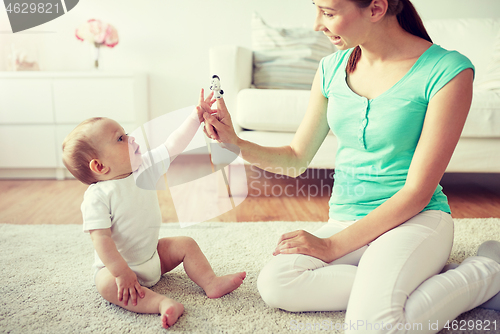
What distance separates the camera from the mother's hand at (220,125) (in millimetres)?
866

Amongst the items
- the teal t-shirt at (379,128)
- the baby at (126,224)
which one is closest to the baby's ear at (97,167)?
the baby at (126,224)

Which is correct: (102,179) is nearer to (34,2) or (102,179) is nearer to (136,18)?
(136,18)

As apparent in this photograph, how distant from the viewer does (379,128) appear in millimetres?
837

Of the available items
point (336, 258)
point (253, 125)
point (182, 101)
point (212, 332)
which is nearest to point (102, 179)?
point (212, 332)

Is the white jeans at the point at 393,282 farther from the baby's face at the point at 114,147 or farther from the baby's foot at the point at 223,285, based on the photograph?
the baby's face at the point at 114,147

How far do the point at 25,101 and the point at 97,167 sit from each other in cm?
160

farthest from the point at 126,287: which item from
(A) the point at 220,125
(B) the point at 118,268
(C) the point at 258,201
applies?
(C) the point at 258,201

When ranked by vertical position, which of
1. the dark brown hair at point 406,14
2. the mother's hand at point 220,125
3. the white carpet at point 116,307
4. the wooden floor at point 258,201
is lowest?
the wooden floor at point 258,201

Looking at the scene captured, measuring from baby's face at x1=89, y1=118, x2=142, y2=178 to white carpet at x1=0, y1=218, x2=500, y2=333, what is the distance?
0.30 meters

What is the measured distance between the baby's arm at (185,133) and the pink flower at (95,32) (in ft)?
5.74

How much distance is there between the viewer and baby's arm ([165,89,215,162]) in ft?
3.02

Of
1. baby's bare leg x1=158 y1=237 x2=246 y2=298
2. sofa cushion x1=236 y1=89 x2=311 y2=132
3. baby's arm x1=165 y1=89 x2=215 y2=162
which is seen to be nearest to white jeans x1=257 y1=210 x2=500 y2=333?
baby's bare leg x1=158 y1=237 x2=246 y2=298

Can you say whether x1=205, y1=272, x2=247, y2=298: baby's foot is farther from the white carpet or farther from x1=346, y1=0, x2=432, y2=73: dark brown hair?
x1=346, y1=0, x2=432, y2=73: dark brown hair

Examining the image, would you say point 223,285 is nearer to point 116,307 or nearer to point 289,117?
point 116,307
